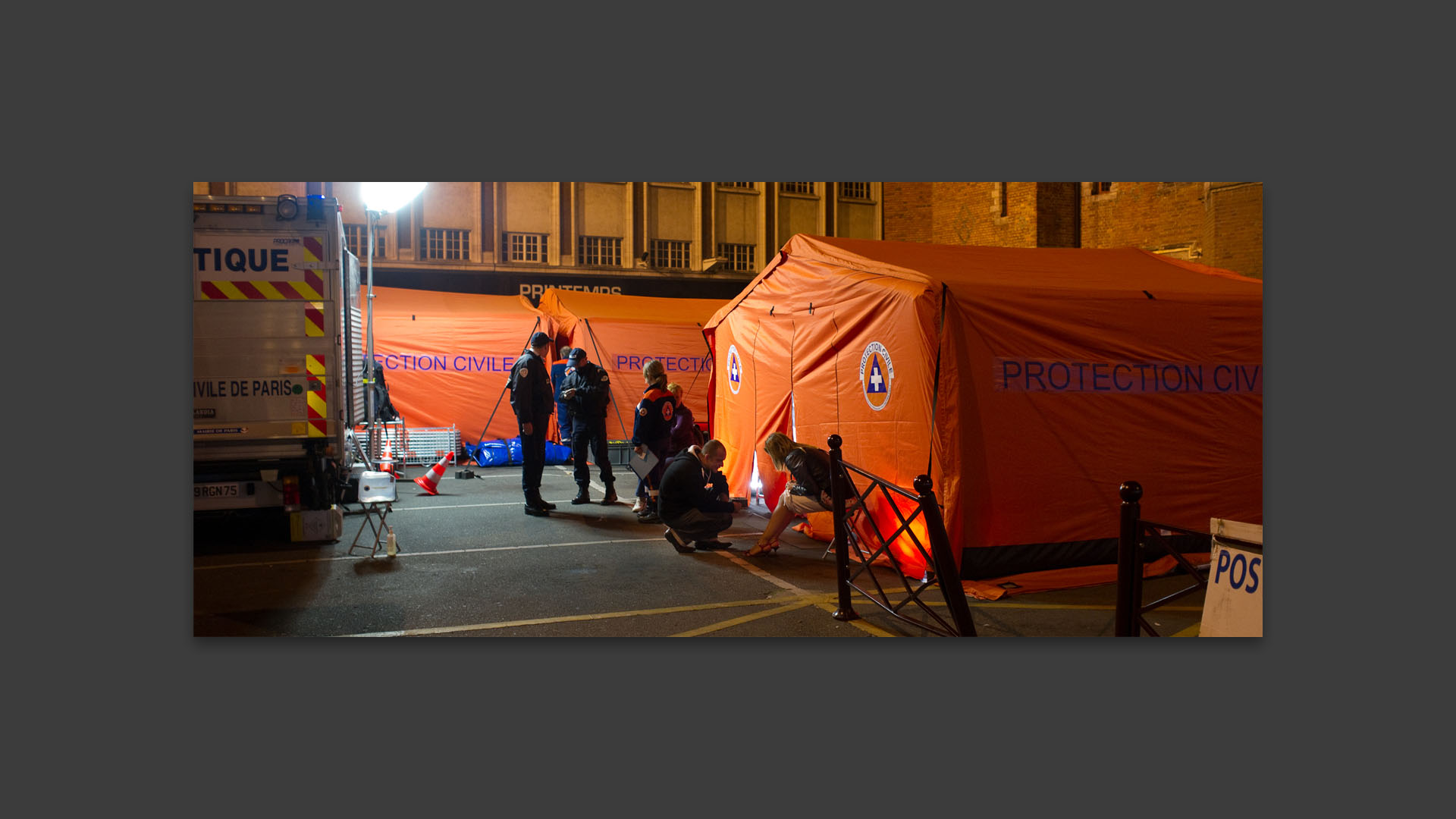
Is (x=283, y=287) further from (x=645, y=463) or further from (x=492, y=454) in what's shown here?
(x=492, y=454)

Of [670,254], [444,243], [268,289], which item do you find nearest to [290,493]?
[268,289]

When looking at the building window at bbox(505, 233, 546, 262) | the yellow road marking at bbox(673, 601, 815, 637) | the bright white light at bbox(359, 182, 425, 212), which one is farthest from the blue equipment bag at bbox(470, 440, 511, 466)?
the yellow road marking at bbox(673, 601, 815, 637)

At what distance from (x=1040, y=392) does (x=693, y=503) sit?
8.37ft

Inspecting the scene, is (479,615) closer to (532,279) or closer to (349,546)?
(349,546)

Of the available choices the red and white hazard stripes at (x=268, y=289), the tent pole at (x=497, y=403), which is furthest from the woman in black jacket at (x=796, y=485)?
Answer: the tent pole at (x=497, y=403)

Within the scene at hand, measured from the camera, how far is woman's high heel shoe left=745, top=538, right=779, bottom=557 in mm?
→ 6270

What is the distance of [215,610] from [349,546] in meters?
1.65

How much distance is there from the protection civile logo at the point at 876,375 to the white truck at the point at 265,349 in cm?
374

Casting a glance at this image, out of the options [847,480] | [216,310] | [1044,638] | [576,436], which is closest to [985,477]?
[847,480]

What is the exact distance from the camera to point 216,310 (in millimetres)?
5879

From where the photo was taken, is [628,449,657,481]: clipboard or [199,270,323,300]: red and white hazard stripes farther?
[628,449,657,481]: clipboard

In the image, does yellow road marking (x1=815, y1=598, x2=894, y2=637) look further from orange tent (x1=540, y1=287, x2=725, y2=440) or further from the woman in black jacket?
orange tent (x1=540, y1=287, x2=725, y2=440)

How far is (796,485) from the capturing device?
20.6 feet

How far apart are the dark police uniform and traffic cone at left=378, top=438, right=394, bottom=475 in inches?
84.6
